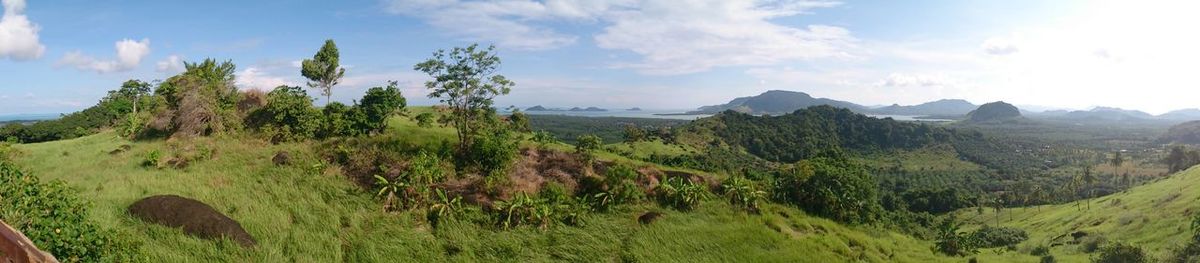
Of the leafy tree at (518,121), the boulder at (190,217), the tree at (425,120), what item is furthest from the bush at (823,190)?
the boulder at (190,217)

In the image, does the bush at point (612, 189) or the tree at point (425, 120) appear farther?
the tree at point (425, 120)

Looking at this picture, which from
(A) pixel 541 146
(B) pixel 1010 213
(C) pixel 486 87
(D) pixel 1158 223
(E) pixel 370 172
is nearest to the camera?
(E) pixel 370 172

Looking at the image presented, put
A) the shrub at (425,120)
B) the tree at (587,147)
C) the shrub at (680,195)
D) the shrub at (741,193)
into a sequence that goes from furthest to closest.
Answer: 1. the shrub at (425,120)
2. the tree at (587,147)
3. the shrub at (741,193)
4. the shrub at (680,195)

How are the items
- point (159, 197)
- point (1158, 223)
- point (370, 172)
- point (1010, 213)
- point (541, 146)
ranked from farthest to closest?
point (1010, 213) < point (1158, 223) < point (541, 146) < point (370, 172) < point (159, 197)

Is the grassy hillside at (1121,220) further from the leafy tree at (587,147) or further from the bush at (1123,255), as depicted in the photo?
the leafy tree at (587,147)

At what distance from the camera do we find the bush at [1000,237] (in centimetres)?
6756

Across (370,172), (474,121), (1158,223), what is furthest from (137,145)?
(1158,223)

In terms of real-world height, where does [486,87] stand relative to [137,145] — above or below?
above

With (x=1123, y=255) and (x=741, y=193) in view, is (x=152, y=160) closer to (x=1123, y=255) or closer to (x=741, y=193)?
→ (x=741, y=193)

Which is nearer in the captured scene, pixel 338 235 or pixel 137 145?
pixel 338 235

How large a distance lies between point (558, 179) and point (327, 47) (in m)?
17.1

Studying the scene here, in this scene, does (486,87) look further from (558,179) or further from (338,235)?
(338,235)

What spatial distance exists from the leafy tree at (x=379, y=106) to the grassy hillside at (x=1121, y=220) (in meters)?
50.8

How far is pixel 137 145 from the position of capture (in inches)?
1115
